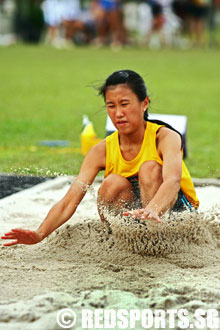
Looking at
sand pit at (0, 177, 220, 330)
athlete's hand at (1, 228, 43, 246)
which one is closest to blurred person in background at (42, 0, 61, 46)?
sand pit at (0, 177, 220, 330)

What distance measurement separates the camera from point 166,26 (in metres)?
21.2

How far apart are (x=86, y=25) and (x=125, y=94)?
19.9 m

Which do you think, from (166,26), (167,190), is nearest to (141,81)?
(167,190)

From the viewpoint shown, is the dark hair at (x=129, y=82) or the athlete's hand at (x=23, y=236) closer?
the athlete's hand at (x=23, y=236)

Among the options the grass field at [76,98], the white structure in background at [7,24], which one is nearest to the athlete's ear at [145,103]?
the grass field at [76,98]

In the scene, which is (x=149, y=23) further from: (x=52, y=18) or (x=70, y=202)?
(x=70, y=202)

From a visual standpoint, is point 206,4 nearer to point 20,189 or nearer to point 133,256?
point 20,189

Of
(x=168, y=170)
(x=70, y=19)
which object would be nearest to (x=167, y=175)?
(x=168, y=170)

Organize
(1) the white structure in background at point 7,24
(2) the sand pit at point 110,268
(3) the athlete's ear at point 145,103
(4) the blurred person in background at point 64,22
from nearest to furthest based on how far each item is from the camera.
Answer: (2) the sand pit at point 110,268
(3) the athlete's ear at point 145,103
(4) the blurred person in background at point 64,22
(1) the white structure in background at point 7,24

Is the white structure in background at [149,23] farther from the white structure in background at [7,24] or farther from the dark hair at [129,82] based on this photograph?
the dark hair at [129,82]

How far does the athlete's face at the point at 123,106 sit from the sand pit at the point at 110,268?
0.50m

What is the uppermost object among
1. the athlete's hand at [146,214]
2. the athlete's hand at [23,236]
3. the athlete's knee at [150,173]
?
the athlete's knee at [150,173]

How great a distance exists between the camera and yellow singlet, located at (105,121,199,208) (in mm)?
3451

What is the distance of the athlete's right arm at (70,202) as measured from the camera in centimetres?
324
